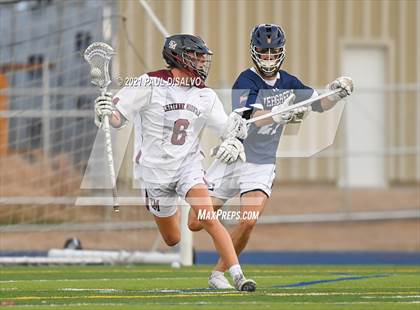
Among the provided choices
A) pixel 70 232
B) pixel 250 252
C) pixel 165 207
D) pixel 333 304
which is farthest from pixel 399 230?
pixel 333 304

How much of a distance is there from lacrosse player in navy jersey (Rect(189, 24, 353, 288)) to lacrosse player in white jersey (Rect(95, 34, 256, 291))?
0.39 m

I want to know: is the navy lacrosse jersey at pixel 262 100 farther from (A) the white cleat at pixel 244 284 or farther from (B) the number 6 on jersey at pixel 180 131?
(A) the white cleat at pixel 244 284

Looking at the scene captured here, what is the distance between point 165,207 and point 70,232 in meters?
5.75

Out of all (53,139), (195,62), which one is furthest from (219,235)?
(53,139)

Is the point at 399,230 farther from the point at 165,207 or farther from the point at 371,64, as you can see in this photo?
the point at 165,207

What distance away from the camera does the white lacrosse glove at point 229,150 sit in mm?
10953

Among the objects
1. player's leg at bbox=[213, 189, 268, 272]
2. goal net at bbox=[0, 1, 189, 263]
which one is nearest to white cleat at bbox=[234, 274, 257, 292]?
player's leg at bbox=[213, 189, 268, 272]

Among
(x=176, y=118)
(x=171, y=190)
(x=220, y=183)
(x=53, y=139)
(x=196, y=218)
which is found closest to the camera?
(x=196, y=218)

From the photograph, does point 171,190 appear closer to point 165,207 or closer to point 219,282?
point 165,207

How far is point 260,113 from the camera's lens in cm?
1149

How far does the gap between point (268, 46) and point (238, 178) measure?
1053 millimetres

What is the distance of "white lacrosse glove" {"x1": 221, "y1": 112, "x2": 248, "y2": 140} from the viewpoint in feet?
36.3

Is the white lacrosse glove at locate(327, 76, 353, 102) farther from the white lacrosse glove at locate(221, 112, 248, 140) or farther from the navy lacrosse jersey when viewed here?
the white lacrosse glove at locate(221, 112, 248, 140)

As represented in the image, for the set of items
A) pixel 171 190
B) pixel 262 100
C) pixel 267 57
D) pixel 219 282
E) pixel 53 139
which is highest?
pixel 53 139
